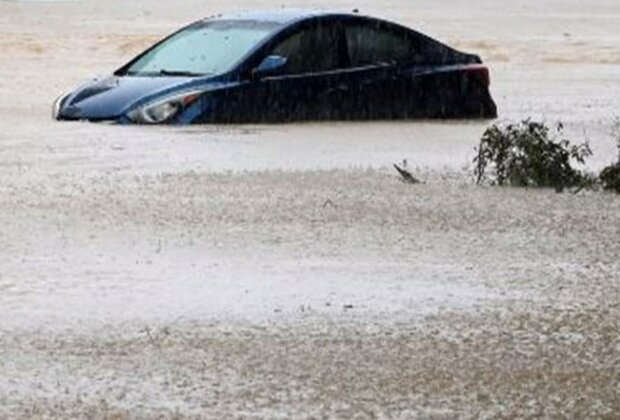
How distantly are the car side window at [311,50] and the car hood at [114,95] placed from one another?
1.12 metres

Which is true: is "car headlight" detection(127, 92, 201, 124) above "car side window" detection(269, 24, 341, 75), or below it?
below

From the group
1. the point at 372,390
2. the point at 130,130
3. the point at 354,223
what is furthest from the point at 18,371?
the point at 130,130

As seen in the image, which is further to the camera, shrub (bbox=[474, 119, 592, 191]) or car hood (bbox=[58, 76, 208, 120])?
car hood (bbox=[58, 76, 208, 120])

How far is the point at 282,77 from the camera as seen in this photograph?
1870cm

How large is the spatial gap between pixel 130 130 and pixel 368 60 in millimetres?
2918

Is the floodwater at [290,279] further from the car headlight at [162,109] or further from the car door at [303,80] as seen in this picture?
the car door at [303,80]

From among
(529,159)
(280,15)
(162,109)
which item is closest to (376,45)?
(280,15)

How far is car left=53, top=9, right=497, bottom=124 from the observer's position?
18.3 metres

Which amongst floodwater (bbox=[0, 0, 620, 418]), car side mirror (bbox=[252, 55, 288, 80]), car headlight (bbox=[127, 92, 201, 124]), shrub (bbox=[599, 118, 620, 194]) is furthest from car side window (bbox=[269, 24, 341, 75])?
shrub (bbox=[599, 118, 620, 194])

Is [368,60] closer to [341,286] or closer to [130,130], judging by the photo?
[130,130]

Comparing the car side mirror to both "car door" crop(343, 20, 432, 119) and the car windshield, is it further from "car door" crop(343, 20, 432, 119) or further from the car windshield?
"car door" crop(343, 20, 432, 119)

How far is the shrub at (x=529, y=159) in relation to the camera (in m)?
13.6

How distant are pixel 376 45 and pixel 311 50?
32.0 inches

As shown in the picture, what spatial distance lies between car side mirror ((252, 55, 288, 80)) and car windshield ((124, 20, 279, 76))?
240 mm
